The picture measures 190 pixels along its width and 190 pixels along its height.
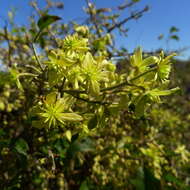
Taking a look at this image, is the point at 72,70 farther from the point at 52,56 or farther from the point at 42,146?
the point at 42,146

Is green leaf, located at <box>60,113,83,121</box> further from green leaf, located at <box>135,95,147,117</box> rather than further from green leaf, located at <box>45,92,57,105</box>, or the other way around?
green leaf, located at <box>135,95,147,117</box>

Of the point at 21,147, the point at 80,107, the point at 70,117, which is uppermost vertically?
the point at 80,107

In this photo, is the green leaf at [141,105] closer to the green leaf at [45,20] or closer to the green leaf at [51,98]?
the green leaf at [51,98]

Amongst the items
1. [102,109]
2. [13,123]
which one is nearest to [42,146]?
[102,109]

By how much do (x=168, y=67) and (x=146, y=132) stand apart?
5.29 ft

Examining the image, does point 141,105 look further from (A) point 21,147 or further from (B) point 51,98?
(A) point 21,147

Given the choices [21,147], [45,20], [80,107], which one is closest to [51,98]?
[45,20]

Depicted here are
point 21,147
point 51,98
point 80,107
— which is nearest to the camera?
point 51,98

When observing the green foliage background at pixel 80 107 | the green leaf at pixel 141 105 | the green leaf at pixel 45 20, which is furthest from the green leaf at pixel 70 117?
the green leaf at pixel 45 20

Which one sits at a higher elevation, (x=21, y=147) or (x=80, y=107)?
(x=80, y=107)

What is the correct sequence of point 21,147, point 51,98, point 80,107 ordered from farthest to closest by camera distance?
point 80,107 < point 21,147 < point 51,98

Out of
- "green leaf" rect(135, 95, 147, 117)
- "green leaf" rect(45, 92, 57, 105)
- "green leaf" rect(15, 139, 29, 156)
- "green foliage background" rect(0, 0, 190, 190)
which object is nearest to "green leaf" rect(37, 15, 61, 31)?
"green foliage background" rect(0, 0, 190, 190)

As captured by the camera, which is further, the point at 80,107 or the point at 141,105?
the point at 80,107

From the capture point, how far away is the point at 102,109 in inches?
35.7
